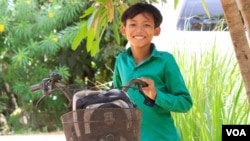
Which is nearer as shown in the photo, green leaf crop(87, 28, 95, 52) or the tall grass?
green leaf crop(87, 28, 95, 52)

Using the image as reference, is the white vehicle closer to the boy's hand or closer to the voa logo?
the voa logo

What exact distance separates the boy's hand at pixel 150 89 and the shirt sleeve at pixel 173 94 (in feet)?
0.17

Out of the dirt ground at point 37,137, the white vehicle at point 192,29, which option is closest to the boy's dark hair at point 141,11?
the white vehicle at point 192,29

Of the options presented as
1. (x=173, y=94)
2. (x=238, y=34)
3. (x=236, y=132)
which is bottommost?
(x=236, y=132)

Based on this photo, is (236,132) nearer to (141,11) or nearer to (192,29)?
(141,11)

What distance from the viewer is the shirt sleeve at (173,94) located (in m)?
2.38

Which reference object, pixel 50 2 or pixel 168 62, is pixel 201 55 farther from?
pixel 50 2

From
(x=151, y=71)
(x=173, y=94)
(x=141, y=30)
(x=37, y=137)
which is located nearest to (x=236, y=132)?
(x=173, y=94)

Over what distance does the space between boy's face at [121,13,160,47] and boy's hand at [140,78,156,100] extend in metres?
0.32

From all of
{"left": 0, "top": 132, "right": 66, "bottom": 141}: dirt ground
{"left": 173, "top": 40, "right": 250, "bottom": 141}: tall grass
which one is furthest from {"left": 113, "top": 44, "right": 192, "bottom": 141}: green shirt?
{"left": 0, "top": 132, "right": 66, "bottom": 141}: dirt ground

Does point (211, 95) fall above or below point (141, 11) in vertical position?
below

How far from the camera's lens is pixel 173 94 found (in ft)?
8.20

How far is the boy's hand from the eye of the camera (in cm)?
224

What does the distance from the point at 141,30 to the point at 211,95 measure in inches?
61.2
